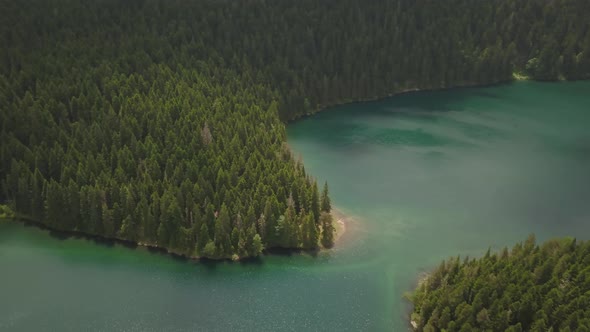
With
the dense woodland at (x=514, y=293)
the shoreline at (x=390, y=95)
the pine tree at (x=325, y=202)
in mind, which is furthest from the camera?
the shoreline at (x=390, y=95)

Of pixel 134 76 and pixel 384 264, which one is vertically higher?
pixel 134 76

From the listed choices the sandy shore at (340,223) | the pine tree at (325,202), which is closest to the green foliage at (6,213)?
the pine tree at (325,202)

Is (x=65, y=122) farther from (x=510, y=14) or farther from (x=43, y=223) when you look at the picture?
(x=510, y=14)

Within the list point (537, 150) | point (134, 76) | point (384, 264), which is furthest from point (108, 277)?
point (537, 150)

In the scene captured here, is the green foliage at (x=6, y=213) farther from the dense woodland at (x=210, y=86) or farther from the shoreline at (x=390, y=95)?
the shoreline at (x=390, y=95)

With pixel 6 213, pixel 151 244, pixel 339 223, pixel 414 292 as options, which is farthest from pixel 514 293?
pixel 6 213

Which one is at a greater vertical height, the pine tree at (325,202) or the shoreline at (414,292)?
the pine tree at (325,202)
